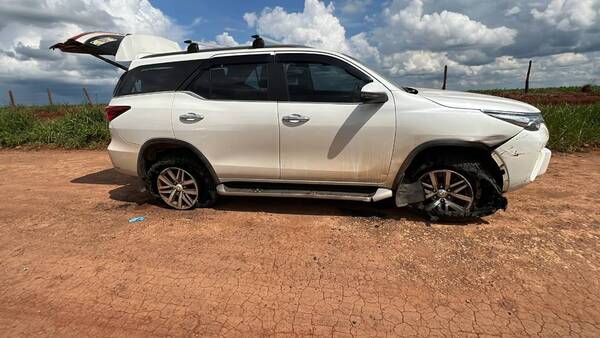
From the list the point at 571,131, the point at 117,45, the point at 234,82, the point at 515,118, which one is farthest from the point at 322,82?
the point at 571,131

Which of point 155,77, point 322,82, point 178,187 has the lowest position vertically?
point 178,187

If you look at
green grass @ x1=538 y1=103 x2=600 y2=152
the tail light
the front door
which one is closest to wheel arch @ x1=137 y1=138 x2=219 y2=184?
the tail light

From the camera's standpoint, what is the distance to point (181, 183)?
4.38 meters

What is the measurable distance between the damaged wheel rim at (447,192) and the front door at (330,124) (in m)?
0.49

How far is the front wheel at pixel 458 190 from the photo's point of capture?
3607 millimetres

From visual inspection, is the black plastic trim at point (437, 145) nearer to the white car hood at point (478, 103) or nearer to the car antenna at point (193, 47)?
the white car hood at point (478, 103)

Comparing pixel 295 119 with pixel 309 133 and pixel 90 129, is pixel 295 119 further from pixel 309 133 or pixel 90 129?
pixel 90 129

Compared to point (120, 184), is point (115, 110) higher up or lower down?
higher up

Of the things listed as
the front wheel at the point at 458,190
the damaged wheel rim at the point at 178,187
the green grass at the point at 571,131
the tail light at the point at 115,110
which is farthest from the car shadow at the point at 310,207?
the green grass at the point at 571,131

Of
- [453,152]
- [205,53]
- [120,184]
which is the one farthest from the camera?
[120,184]

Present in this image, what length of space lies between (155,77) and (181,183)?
4.33ft

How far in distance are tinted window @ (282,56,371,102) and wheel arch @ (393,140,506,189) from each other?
2.74 ft

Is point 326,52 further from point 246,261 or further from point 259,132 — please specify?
point 246,261

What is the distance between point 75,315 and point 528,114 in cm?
431
